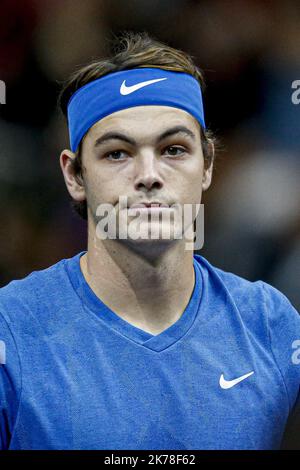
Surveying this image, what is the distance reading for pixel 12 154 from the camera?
7.97 ft

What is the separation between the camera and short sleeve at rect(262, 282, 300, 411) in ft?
5.97

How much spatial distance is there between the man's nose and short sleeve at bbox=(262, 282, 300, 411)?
1.64ft

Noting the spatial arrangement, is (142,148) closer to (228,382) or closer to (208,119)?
(228,382)

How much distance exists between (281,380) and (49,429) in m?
0.62

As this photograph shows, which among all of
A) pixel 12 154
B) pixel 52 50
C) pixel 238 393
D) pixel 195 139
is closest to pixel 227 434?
pixel 238 393

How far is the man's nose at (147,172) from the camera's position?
5.48 feet

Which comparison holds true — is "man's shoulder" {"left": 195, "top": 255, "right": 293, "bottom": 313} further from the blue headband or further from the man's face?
the blue headband

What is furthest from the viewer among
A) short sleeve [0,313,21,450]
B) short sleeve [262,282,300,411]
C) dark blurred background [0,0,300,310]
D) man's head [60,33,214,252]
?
dark blurred background [0,0,300,310]

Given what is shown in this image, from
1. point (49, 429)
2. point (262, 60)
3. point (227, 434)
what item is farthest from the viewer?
point (262, 60)

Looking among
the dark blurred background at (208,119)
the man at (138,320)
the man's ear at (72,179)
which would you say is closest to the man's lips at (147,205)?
the man at (138,320)

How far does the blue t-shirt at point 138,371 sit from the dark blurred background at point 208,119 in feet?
1.69

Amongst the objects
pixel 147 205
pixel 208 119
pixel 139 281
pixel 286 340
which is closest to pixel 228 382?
pixel 286 340

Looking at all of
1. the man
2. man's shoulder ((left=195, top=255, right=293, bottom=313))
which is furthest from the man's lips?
man's shoulder ((left=195, top=255, right=293, bottom=313))
